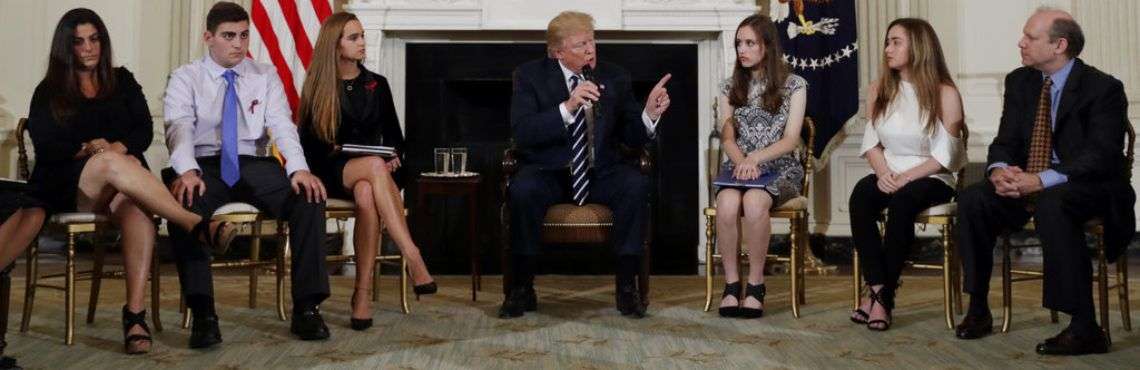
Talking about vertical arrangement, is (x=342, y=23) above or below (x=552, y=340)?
above

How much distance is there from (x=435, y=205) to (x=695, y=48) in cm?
182

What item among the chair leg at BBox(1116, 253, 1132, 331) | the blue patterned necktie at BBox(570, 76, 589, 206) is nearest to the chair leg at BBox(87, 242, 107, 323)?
the blue patterned necktie at BBox(570, 76, 589, 206)

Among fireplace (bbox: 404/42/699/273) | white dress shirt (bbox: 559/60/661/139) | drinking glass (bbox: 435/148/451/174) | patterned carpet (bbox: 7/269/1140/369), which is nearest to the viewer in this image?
patterned carpet (bbox: 7/269/1140/369)

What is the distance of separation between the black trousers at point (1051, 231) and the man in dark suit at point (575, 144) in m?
1.11

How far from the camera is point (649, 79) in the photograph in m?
6.63

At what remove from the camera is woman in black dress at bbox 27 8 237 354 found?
3195 mm

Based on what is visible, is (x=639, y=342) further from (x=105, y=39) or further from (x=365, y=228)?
(x=105, y=39)

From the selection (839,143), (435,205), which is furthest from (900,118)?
(435,205)

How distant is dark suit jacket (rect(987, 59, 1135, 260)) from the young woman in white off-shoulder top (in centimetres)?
30

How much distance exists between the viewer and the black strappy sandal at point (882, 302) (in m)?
3.58

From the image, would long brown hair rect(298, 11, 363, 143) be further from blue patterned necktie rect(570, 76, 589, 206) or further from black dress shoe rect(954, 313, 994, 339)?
black dress shoe rect(954, 313, 994, 339)

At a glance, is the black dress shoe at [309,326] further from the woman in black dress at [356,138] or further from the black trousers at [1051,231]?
the black trousers at [1051,231]

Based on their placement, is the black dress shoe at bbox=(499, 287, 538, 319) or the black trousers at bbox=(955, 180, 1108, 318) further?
the black dress shoe at bbox=(499, 287, 538, 319)

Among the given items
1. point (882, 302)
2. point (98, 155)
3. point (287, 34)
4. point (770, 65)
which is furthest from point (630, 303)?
point (287, 34)
